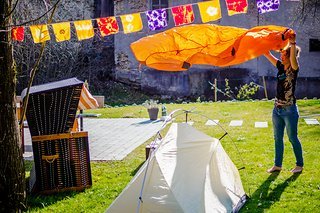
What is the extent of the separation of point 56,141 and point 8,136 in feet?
3.46

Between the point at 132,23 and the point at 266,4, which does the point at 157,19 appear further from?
the point at 266,4

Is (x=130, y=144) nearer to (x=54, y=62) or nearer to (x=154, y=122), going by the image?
(x=154, y=122)

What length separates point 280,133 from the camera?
19.7 feet

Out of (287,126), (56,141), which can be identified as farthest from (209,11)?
(56,141)

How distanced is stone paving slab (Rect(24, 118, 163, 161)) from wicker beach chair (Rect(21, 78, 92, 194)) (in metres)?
1.77

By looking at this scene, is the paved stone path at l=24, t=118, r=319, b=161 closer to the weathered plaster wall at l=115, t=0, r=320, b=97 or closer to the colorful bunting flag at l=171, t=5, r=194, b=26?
the colorful bunting flag at l=171, t=5, r=194, b=26

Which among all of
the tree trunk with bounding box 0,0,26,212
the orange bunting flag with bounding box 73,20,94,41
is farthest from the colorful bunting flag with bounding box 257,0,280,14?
the tree trunk with bounding box 0,0,26,212

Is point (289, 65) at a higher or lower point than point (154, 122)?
higher

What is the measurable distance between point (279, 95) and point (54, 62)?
46.8 ft

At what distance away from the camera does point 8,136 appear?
462cm

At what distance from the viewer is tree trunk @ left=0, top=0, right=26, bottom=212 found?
446cm

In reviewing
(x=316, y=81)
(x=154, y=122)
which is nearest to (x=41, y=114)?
(x=154, y=122)

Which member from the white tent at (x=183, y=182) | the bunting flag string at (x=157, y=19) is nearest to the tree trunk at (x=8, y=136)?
the white tent at (x=183, y=182)

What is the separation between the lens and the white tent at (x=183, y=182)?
170 inches
